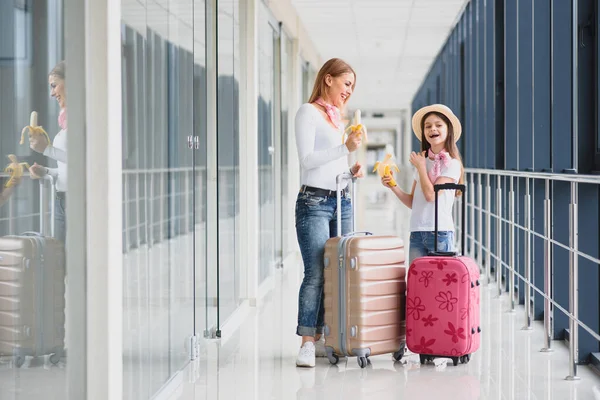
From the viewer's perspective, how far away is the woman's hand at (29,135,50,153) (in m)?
2.44

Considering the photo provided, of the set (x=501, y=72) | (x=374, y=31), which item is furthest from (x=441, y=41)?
(x=501, y=72)

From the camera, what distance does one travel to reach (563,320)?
521 centimetres

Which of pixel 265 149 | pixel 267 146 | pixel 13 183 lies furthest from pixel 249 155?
pixel 13 183

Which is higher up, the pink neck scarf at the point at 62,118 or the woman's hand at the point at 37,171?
the pink neck scarf at the point at 62,118

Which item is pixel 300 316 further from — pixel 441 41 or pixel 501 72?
pixel 441 41

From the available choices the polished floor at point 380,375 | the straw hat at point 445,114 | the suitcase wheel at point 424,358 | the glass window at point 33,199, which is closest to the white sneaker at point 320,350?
the polished floor at point 380,375

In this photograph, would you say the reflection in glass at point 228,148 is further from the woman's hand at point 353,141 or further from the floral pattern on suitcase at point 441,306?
the floral pattern on suitcase at point 441,306

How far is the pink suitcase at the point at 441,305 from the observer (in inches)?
169

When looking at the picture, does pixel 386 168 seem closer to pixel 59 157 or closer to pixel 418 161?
pixel 418 161

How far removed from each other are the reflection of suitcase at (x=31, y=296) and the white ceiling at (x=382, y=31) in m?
7.47

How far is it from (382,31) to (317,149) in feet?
25.7

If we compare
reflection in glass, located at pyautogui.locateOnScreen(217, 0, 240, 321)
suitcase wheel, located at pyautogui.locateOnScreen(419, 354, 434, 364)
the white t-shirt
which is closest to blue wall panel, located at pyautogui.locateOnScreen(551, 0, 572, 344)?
the white t-shirt

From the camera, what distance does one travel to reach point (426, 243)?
4.66 metres

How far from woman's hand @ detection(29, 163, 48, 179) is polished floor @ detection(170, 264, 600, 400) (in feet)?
5.16
